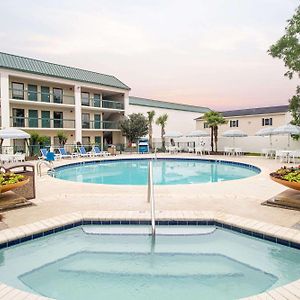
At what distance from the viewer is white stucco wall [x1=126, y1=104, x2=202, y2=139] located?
3812cm

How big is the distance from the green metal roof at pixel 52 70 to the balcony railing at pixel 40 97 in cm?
199

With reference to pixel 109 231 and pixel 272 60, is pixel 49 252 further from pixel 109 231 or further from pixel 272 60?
pixel 272 60

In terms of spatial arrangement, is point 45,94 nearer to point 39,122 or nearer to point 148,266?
point 39,122

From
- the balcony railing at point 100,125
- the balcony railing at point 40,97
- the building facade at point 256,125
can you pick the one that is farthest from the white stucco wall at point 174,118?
the balcony railing at point 40,97

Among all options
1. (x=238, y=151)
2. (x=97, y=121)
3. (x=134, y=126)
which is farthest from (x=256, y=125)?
(x=97, y=121)

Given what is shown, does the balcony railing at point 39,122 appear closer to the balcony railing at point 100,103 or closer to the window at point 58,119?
the window at point 58,119

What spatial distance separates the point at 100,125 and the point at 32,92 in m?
8.35

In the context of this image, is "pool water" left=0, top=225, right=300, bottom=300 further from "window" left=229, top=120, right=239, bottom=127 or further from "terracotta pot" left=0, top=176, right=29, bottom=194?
"window" left=229, top=120, right=239, bottom=127

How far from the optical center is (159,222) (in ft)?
20.7

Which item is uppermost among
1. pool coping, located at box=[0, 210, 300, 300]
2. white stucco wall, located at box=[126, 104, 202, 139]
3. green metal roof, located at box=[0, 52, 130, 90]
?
green metal roof, located at box=[0, 52, 130, 90]

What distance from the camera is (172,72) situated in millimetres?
25312

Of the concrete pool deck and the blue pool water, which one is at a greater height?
the concrete pool deck

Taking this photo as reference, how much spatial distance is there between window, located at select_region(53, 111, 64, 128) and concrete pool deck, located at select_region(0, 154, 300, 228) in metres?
17.9

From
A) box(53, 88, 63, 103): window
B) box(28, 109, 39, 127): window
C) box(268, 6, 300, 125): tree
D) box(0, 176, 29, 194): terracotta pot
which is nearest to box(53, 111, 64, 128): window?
box(53, 88, 63, 103): window
